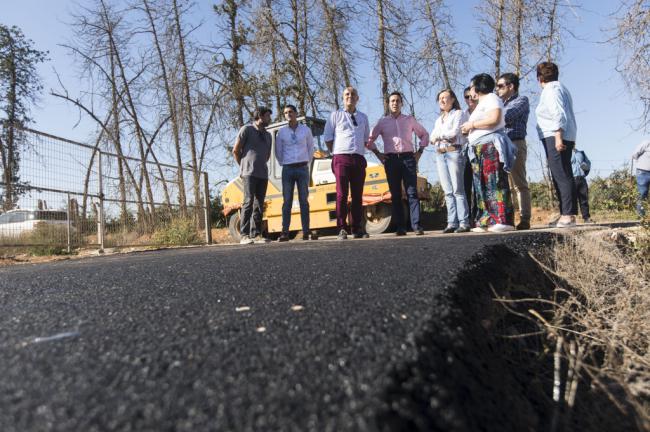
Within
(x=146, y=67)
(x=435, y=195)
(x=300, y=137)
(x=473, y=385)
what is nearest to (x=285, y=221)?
(x=300, y=137)

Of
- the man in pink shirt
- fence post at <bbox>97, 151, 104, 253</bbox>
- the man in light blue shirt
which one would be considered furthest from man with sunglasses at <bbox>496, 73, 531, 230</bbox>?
fence post at <bbox>97, 151, 104, 253</bbox>

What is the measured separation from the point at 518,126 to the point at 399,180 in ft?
4.58

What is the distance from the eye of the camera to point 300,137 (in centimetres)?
580

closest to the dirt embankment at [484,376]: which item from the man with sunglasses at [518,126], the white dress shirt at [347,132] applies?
the man with sunglasses at [518,126]

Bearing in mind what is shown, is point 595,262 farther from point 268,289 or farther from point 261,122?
point 261,122

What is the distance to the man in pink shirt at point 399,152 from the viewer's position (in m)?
5.32

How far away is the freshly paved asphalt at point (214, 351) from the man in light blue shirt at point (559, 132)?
285 centimetres

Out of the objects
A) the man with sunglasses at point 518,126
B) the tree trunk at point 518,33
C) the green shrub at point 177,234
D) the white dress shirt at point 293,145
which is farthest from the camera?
the tree trunk at point 518,33

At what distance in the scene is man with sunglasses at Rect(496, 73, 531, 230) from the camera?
188 inches

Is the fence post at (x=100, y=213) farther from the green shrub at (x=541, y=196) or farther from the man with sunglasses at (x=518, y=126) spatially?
the green shrub at (x=541, y=196)

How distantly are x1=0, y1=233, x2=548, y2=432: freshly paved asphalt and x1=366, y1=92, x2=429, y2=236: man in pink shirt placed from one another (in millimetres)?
3236

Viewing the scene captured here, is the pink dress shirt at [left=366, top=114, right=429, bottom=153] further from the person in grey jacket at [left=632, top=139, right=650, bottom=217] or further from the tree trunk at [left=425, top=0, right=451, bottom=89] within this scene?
the tree trunk at [left=425, top=0, right=451, bottom=89]

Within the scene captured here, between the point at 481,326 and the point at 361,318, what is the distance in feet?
1.87

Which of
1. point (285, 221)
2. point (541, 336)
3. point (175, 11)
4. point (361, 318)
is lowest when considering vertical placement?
point (541, 336)
